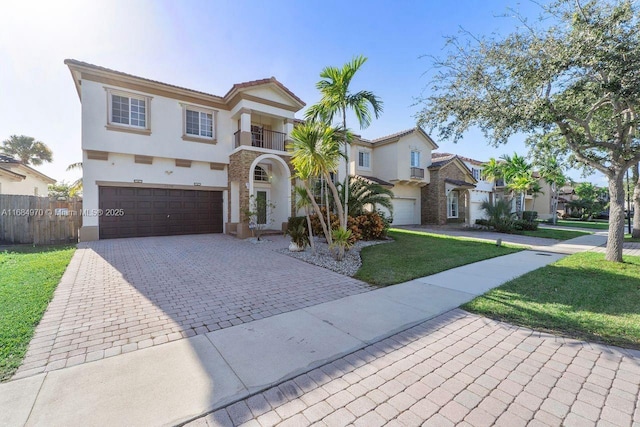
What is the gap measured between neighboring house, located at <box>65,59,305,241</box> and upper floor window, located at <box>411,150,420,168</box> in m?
11.8

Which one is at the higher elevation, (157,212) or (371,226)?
(157,212)

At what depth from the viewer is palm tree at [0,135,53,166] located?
28594 millimetres

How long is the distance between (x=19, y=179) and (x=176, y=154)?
11.1m

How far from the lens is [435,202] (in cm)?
2452

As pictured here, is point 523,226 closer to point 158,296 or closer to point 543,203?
point 158,296

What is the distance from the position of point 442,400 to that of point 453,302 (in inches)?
125

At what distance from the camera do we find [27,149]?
29.0m

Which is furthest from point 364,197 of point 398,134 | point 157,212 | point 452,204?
point 452,204

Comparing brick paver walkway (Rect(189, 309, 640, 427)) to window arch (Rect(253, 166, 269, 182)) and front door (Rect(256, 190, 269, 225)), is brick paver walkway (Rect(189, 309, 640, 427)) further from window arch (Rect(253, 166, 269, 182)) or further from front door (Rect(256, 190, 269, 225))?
window arch (Rect(253, 166, 269, 182))

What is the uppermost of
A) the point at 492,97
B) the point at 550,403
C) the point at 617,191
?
the point at 492,97

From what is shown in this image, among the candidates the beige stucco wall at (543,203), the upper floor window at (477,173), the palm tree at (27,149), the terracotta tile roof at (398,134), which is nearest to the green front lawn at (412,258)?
the terracotta tile roof at (398,134)

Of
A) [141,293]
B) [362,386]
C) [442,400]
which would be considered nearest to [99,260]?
[141,293]

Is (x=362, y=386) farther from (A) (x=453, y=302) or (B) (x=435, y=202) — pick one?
(B) (x=435, y=202)

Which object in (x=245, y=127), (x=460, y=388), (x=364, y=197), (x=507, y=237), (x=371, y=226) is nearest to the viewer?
(x=460, y=388)
